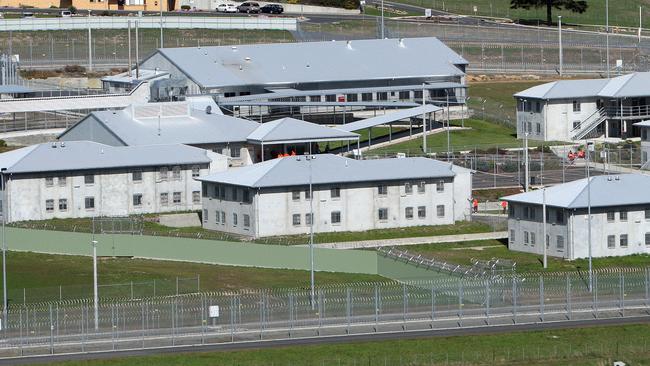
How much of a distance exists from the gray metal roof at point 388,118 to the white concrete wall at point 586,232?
122 ft

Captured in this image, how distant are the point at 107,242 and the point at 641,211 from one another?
2915 centimetres

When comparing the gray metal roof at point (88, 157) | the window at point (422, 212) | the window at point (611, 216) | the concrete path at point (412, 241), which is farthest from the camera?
the gray metal roof at point (88, 157)

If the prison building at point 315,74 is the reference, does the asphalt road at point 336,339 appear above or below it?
below

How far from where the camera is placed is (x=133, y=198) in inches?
5364

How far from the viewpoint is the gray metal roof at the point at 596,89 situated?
546 ft

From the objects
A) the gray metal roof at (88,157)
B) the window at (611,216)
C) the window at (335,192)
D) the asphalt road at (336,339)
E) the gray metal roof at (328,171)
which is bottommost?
the asphalt road at (336,339)

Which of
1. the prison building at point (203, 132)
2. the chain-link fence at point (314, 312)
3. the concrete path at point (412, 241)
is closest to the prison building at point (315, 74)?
the prison building at point (203, 132)

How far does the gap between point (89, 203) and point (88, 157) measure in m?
2.93

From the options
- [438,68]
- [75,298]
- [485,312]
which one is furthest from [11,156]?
[438,68]

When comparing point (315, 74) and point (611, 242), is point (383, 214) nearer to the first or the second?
point (611, 242)

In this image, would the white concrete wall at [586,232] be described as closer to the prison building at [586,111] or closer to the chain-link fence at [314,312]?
the chain-link fence at [314,312]

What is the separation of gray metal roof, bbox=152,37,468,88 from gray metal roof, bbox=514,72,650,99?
51.7ft

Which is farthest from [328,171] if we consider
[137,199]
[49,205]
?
[49,205]

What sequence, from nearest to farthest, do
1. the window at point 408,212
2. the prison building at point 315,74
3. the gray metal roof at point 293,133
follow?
1. the window at point 408,212
2. the gray metal roof at point 293,133
3. the prison building at point 315,74
